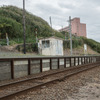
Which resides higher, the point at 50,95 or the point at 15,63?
the point at 15,63

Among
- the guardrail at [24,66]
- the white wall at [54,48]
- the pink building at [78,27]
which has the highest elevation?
the pink building at [78,27]

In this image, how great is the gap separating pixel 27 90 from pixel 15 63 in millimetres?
4172

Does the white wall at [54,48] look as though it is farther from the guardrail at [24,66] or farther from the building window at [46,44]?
the guardrail at [24,66]

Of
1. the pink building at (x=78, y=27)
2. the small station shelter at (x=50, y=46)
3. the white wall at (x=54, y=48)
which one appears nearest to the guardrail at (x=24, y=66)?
the white wall at (x=54, y=48)

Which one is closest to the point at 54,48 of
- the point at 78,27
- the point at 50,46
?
the point at 50,46

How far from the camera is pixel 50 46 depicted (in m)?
25.3

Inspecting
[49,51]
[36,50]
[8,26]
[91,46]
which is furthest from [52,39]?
[91,46]

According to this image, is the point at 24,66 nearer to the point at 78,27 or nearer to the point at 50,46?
the point at 50,46

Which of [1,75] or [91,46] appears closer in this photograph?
[1,75]

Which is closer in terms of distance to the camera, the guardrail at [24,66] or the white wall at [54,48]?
the guardrail at [24,66]

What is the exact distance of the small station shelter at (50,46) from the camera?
82.4 feet

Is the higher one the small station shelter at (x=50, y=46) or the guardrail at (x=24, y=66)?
the small station shelter at (x=50, y=46)

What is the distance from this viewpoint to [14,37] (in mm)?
33969

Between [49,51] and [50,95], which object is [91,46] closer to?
[49,51]
